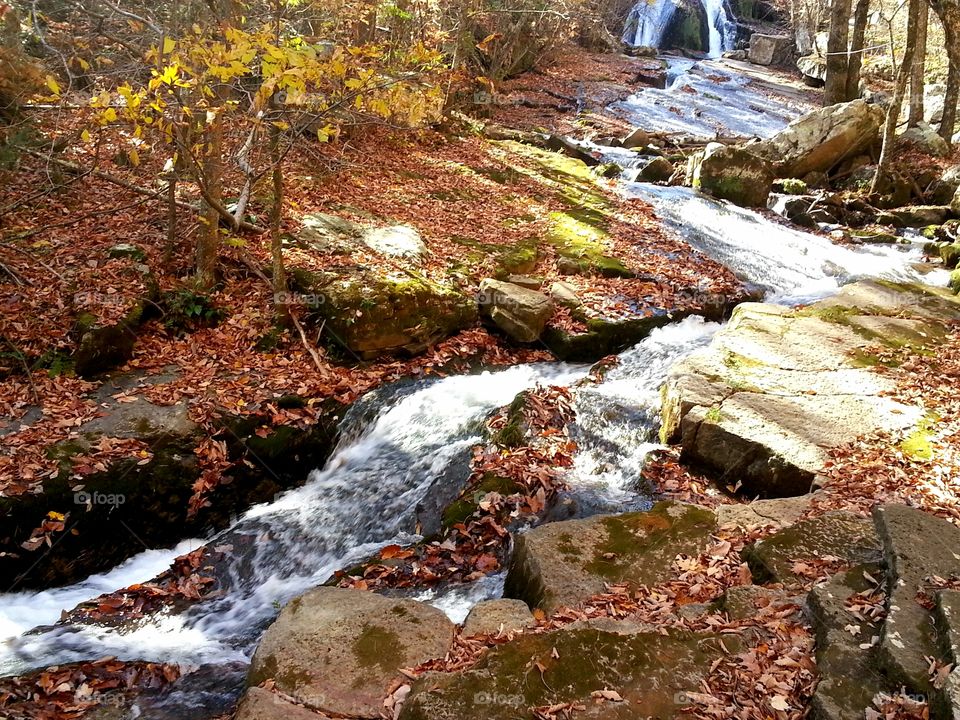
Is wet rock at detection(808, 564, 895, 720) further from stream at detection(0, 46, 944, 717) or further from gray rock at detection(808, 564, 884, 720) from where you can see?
stream at detection(0, 46, 944, 717)

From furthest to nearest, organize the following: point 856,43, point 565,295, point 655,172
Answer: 1. point 856,43
2. point 655,172
3. point 565,295

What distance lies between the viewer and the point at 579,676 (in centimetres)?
352

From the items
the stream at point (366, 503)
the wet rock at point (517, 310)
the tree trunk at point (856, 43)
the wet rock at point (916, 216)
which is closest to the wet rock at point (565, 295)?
the wet rock at point (517, 310)

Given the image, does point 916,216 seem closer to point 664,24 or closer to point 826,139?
point 826,139

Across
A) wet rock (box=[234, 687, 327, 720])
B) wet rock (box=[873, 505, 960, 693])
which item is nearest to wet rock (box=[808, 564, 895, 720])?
wet rock (box=[873, 505, 960, 693])

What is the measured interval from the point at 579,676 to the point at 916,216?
1462 centimetres

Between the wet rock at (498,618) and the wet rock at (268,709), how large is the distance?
113 cm

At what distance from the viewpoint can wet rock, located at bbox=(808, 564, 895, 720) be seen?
3.07 metres

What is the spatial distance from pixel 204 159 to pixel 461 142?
9.86 m

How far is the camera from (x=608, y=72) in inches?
1179

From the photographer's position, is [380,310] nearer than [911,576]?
No

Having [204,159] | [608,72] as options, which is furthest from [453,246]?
[608,72]

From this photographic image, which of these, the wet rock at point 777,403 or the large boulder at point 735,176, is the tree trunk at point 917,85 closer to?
the large boulder at point 735,176
